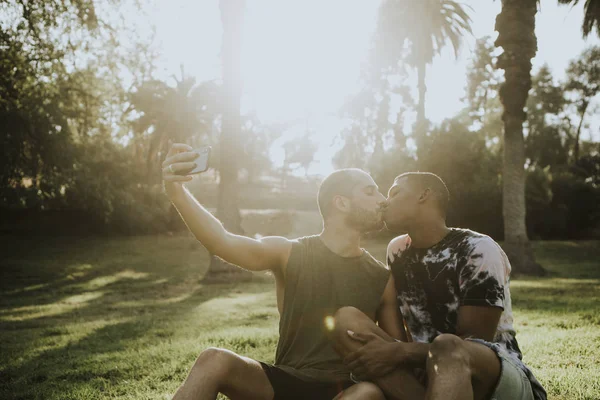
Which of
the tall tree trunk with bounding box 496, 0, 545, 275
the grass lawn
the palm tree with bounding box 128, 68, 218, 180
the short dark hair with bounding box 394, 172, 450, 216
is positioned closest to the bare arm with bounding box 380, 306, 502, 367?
the short dark hair with bounding box 394, 172, 450, 216

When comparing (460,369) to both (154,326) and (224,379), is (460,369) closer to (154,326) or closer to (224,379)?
(224,379)

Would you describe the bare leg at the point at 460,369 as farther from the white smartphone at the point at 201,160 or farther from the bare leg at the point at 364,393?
the white smartphone at the point at 201,160

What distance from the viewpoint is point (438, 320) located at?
12.2 ft

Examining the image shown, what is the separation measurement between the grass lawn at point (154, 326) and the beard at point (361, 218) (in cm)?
255

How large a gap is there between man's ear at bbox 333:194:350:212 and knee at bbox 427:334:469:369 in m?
1.32

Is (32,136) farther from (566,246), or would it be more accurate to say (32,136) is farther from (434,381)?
(566,246)

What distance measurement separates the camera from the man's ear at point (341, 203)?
3.92m

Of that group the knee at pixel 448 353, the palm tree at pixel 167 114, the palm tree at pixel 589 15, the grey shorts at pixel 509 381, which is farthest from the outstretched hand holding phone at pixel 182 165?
the palm tree at pixel 167 114

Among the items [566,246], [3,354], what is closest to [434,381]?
[3,354]

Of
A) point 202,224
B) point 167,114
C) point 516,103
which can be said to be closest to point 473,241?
point 202,224

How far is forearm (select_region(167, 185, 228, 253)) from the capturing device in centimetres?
346

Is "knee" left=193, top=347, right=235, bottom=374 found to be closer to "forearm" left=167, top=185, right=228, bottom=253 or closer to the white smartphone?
"forearm" left=167, top=185, right=228, bottom=253

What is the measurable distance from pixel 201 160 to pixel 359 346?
62.8 inches

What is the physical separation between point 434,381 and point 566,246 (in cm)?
2745
